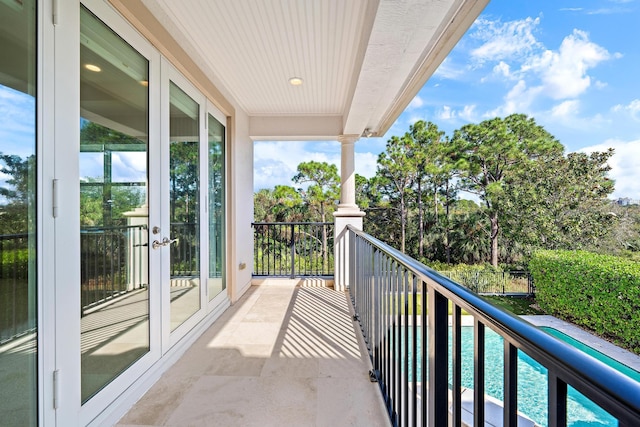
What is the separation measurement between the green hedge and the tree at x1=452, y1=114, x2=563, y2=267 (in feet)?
19.8

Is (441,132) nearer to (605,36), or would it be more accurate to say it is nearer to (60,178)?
(605,36)

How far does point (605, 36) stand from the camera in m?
14.5

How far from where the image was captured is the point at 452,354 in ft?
2.68

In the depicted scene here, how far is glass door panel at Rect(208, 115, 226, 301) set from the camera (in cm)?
301

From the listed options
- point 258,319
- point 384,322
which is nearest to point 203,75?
point 258,319

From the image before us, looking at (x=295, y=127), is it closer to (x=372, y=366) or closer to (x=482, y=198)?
(x=372, y=366)

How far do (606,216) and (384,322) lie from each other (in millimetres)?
14459

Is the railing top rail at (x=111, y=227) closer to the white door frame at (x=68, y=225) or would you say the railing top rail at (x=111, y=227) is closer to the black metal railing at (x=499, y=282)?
the white door frame at (x=68, y=225)

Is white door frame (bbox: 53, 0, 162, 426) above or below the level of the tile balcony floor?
above

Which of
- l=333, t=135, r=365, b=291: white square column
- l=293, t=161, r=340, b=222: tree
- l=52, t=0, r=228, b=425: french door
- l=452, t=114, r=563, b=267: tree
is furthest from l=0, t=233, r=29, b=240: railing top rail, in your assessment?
l=452, t=114, r=563, b=267: tree

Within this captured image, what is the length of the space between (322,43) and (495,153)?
15068 millimetres

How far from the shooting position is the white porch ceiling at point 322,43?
5.90 ft

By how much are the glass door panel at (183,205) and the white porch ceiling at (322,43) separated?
52cm

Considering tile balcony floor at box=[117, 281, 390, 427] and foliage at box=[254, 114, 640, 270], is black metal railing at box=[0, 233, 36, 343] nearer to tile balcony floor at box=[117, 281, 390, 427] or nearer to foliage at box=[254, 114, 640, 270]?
tile balcony floor at box=[117, 281, 390, 427]
